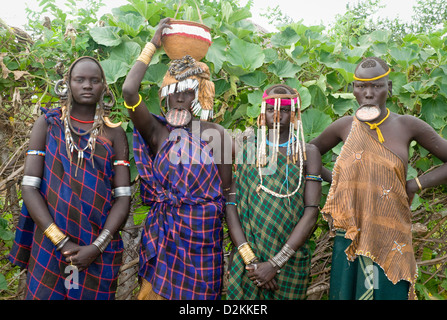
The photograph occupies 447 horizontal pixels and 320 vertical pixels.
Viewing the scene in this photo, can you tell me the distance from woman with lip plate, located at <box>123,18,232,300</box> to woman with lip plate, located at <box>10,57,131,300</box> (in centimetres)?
19

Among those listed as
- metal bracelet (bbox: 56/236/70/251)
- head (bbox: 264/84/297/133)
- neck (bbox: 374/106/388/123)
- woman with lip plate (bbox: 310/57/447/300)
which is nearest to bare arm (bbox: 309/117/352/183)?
woman with lip plate (bbox: 310/57/447/300)

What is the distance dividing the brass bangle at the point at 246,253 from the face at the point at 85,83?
131 centimetres

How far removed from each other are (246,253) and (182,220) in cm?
45

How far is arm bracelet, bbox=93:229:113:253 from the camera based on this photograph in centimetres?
273

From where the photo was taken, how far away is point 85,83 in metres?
2.82

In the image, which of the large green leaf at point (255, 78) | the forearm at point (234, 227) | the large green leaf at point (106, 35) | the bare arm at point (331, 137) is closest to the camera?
the forearm at point (234, 227)

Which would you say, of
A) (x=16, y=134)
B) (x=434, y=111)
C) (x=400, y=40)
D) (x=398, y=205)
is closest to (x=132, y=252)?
(x=16, y=134)

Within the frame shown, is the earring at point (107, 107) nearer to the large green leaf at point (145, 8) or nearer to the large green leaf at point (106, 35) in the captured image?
the large green leaf at point (106, 35)

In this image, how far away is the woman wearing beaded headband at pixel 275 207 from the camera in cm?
281

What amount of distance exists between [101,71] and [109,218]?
0.94 m

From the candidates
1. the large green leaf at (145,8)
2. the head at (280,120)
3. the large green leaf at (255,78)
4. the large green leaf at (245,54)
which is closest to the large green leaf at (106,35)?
the large green leaf at (145,8)

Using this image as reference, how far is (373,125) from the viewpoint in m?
2.84

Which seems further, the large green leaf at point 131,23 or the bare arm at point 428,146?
the large green leaf at point 131,23

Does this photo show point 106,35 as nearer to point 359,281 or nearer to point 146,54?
point 146,54
